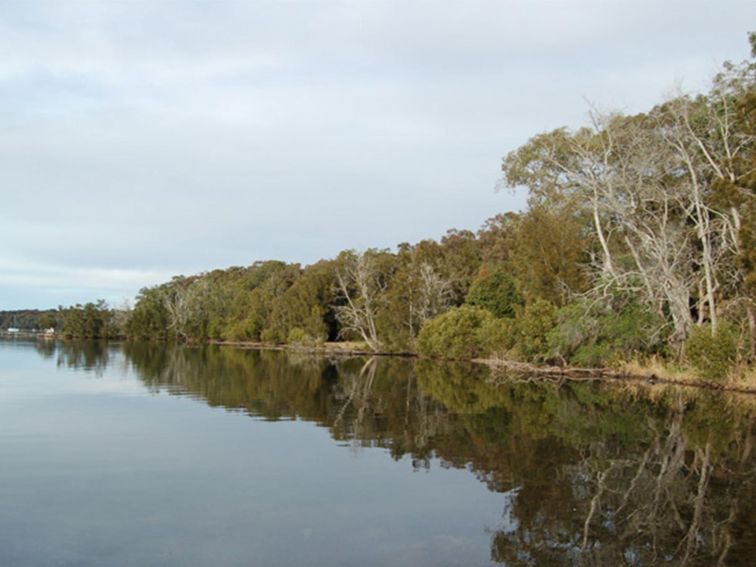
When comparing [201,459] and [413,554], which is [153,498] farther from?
[413,554]

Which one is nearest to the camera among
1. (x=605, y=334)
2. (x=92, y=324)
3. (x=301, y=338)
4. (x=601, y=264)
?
(x=605, y=334)

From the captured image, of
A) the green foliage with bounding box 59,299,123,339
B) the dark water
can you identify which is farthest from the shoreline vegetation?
the green foliage with bounding box 59,299,123,339

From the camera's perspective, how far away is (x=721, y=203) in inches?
750

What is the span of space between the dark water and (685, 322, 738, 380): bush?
9.15ft

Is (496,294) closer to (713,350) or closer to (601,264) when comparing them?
(601,264)

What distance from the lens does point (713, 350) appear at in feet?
75.6

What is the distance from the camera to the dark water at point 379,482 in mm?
7387

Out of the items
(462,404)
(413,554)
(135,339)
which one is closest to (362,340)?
(462,404)

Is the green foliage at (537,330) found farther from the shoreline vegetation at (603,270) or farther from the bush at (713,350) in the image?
the bush at (713,350)

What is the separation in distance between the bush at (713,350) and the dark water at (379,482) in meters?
2.79

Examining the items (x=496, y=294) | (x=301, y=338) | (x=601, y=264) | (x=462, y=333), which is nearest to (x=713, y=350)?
(x=601, y=264)

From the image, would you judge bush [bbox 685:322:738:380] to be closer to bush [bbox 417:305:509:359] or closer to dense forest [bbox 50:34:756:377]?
dense forest [bbox 50:34:756:377]

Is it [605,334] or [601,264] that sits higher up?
[601,264]

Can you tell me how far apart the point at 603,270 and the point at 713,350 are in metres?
7.06
